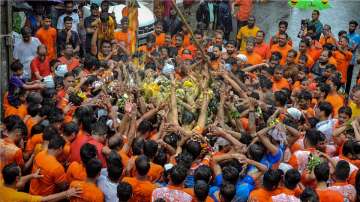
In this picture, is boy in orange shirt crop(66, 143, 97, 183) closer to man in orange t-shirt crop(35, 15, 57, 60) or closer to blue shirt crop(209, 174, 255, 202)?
blue shirt crop(209, 174, 255, 202)

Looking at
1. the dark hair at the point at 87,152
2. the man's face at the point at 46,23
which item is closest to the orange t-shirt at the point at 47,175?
the dark hair at the point at 87,152

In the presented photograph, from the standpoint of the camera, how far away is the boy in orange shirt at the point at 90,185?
6070 mm

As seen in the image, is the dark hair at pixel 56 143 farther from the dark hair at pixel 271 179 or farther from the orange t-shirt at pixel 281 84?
the orange t-shirt at pixel 281 84

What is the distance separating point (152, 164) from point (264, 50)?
608 centimetres

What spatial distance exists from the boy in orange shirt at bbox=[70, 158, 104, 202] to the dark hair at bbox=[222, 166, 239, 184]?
51.1 inches

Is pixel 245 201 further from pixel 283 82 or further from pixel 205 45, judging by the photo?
pixel 205 45

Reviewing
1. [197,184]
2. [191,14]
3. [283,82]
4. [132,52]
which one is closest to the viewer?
[197,184]

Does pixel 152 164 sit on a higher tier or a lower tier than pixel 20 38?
lower

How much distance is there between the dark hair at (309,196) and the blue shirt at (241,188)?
0.59m

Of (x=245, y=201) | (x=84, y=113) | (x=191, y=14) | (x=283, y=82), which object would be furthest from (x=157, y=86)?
(x=191, y=14)

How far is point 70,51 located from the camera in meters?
10.6

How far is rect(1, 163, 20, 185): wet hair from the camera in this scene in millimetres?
6160

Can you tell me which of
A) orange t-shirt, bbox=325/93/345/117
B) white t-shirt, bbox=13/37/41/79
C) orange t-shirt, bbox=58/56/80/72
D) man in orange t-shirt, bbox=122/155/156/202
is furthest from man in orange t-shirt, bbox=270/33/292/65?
man in orange t-shirt, bbox=122/155/156/202

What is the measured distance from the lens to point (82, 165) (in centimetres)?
664
